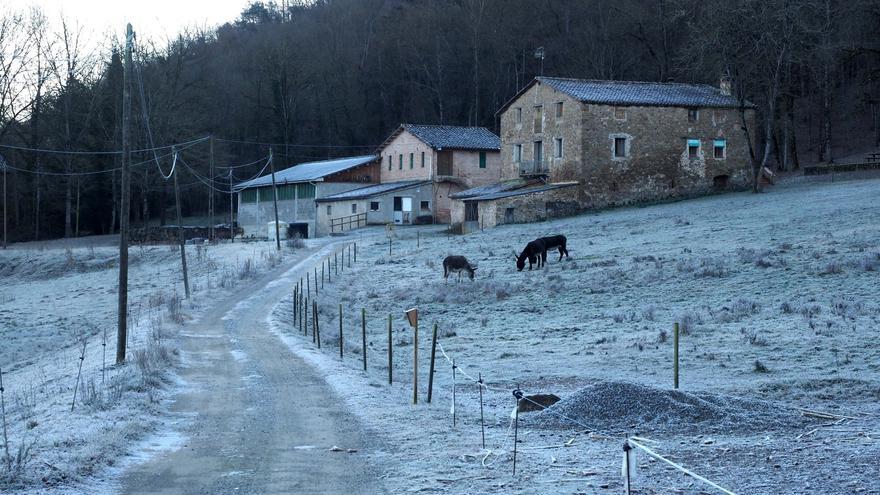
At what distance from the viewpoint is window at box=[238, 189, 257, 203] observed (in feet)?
278

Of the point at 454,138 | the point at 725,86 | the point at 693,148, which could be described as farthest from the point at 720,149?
the point at 454,138

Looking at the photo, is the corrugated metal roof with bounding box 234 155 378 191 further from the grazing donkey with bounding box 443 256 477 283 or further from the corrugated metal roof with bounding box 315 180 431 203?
the grazing donkey with bounding box 443 256 477 283

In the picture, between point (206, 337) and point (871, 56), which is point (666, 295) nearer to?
point (206, 337)

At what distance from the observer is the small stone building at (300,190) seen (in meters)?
74.0

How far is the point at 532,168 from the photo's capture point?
63812 mm

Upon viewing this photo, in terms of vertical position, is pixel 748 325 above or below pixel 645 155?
below

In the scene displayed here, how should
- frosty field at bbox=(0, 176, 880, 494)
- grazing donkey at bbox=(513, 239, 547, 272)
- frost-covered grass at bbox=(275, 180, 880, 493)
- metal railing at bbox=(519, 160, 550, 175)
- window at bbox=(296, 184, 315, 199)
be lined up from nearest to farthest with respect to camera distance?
1. frost-covered grass at bbox=(275, 180, 880, 493)
2. frosty field at bbox=(0, 176, 880, 494)
3. grazing donkey at bbox=(513, 239, 547, 272)
4. metal railing at bbox=(519, 160, 550, 175)
5. window at bbox=(296, 184, 315, 199)

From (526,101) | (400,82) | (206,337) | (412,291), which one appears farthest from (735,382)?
(400,82)

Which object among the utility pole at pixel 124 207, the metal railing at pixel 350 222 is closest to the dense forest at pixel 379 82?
the metal railing at pixel 350 222

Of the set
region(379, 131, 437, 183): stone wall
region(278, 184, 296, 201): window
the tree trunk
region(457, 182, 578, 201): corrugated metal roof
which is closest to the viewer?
region(457, 182, 578, 201): corrugated metal roof

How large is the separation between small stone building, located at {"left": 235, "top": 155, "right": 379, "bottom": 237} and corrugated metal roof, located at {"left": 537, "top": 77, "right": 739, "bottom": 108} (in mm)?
19324

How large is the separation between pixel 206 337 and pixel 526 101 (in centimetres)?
4144

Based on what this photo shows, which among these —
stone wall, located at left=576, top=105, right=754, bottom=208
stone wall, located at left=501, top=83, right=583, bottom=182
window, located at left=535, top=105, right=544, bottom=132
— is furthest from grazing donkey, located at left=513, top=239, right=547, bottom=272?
window, located at left=535, top=105, right=544, bottom=132

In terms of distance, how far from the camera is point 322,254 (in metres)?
52.3
